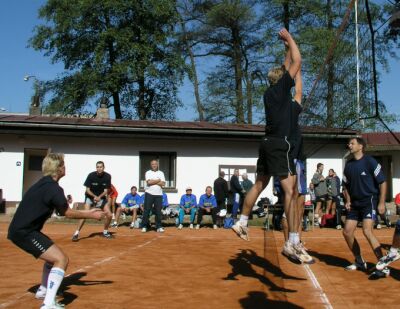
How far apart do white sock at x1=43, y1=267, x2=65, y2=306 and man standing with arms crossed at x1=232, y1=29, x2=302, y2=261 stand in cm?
215

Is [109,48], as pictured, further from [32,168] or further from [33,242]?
[33,242]

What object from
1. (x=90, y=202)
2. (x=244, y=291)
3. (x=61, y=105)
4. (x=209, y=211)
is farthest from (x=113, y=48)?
(x=244, y=291)

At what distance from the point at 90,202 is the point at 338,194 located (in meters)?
8.15

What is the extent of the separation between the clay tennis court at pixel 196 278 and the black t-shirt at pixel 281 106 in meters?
2.05

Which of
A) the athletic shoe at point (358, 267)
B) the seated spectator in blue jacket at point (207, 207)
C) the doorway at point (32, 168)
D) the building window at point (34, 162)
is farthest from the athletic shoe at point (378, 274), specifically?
the building window at point (34, 162)

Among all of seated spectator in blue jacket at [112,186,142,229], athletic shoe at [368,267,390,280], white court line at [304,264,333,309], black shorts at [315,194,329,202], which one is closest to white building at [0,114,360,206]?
black shorts at [315,194,329,202]

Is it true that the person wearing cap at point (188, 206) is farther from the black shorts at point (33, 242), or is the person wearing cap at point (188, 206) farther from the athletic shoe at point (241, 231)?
the black shorts at point (33, 242)

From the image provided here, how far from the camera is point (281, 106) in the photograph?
6023 mm

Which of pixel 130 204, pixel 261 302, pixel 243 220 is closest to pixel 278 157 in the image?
pixel 243 220

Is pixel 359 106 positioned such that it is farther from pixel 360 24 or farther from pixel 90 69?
pixel 90 69

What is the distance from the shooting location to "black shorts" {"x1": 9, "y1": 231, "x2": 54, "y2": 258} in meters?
5.52

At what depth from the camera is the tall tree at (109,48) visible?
32.3 metres

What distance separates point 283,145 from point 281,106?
1.57 feet

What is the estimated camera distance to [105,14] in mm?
33188
